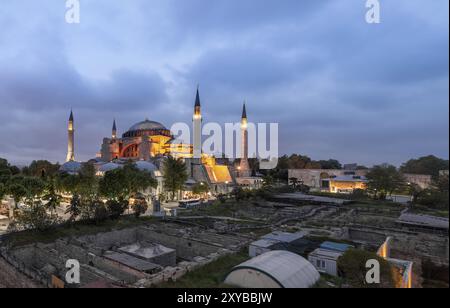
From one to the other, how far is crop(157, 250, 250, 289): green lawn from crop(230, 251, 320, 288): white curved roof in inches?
71.3

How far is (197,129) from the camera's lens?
220 feet

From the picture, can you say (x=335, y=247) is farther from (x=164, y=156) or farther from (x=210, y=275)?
(x=164, y=156)

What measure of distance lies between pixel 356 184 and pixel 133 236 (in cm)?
4923

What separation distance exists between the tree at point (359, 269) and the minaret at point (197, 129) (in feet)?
173

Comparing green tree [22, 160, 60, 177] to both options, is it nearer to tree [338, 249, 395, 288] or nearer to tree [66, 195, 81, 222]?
tree [66, 195, 81, 222]

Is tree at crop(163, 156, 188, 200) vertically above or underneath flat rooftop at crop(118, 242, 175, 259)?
above

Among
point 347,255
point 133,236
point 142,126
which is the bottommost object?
point 133,236

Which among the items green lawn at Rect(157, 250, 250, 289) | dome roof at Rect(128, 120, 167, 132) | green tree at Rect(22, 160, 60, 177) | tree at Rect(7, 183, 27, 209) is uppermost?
dome roof at Rect(128, 120, 167, 132)

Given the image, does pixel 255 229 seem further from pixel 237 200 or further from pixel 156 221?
pixel 237 200

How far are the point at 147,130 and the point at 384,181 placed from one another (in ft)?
214

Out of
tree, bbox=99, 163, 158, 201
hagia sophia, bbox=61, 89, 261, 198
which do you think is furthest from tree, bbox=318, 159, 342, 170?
tree, bbox=99, 163, 158, 201

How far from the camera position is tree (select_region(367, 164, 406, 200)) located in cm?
4181

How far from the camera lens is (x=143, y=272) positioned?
629 inches

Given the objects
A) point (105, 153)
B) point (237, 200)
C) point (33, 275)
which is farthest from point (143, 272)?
point (105, 153)
